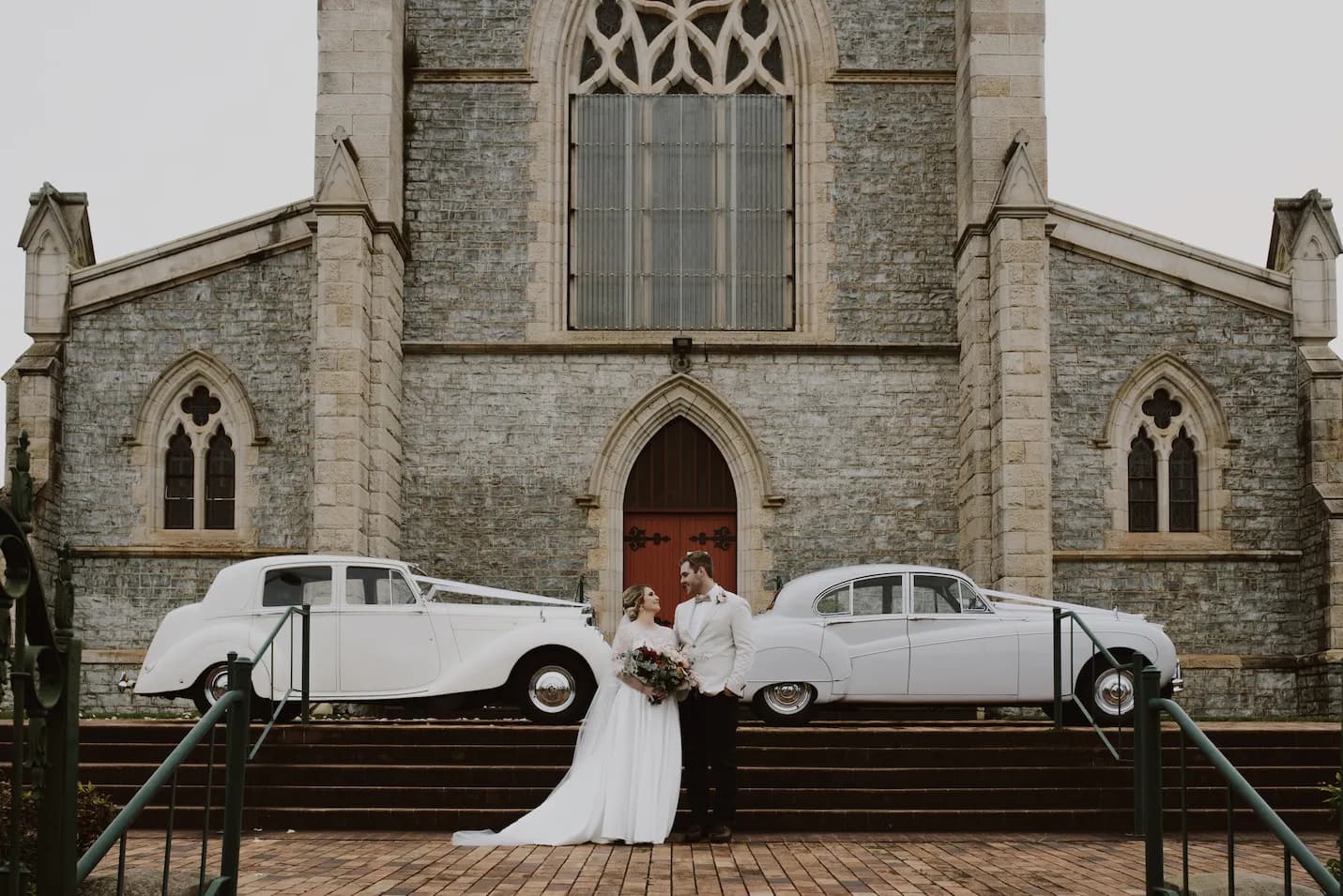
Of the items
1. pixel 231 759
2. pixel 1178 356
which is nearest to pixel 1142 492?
pixel 1178 356

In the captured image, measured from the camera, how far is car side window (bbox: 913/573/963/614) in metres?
13.0

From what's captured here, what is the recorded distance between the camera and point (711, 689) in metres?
9.62

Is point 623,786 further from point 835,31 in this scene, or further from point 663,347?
point 835,31

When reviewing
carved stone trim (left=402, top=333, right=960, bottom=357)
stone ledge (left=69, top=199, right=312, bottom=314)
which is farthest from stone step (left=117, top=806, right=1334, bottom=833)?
stone ledge (left=69, top=199, right=312, bottom=314)

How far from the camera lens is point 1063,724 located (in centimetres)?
1315

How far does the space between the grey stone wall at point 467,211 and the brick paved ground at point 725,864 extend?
348 inches

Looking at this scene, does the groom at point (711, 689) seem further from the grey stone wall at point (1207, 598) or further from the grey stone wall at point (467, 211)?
the grey stone wall at point (467, 211)

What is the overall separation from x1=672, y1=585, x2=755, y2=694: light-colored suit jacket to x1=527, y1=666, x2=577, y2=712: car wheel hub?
2.92 metres

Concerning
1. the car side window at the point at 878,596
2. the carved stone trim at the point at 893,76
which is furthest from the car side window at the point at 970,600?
the carved stone trim at the point at 893,76

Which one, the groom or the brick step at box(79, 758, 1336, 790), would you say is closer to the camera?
the groom

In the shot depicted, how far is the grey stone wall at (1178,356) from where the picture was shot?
58.0 ft

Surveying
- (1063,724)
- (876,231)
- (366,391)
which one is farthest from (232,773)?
(876,231)

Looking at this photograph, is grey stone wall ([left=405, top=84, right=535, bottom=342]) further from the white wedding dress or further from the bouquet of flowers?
the bouquet of flowers

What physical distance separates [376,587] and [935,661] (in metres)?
4.63
